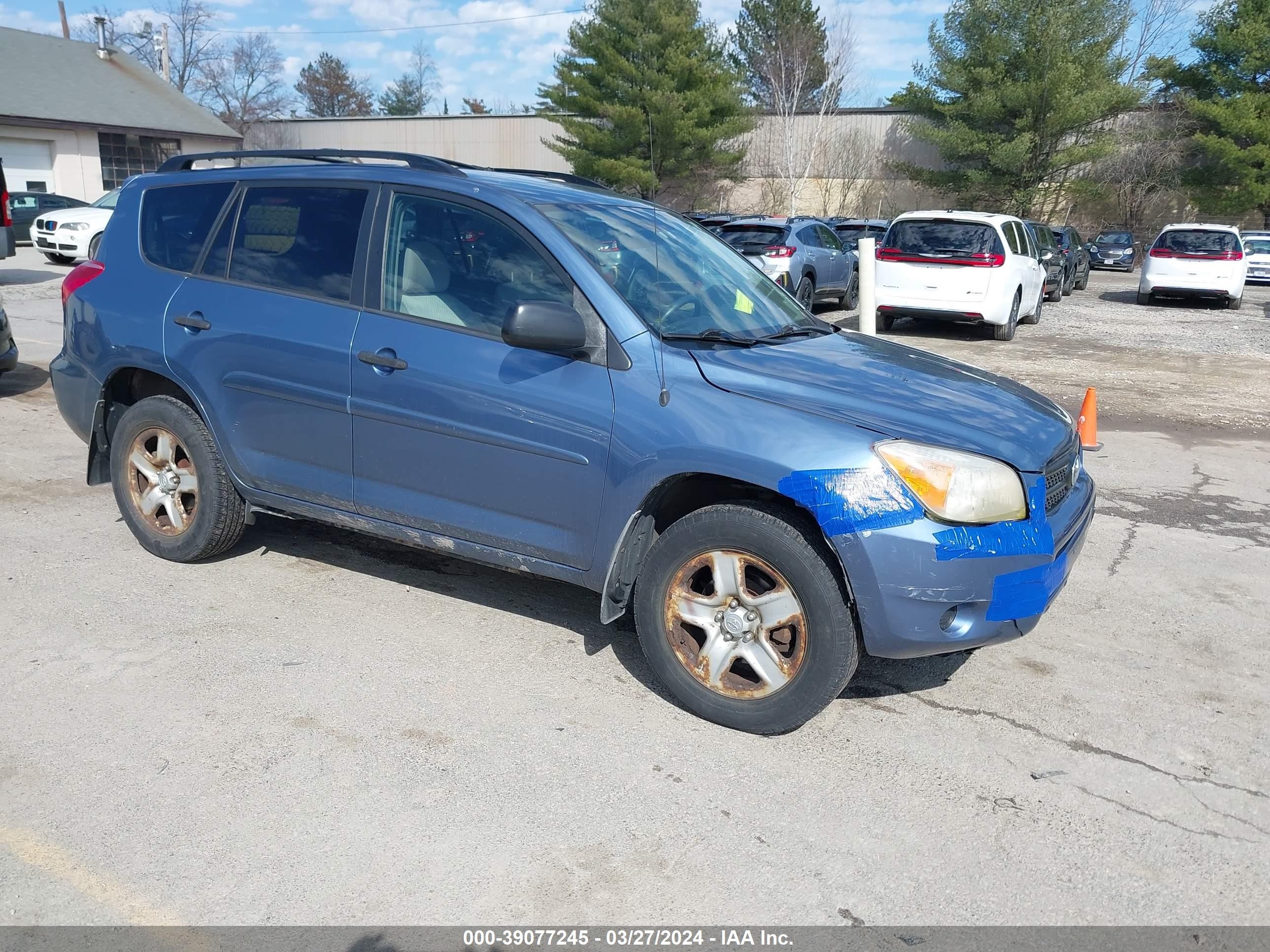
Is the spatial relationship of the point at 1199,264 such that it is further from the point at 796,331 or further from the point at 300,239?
the point at 300,239

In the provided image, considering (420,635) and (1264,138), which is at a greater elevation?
(1264,138)

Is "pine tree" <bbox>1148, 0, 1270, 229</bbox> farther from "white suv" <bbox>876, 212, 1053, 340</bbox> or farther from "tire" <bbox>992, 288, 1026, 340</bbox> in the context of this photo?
"white suv" <bbox>876, 212, 1053, 340</bbox>

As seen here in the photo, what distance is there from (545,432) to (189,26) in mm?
76774

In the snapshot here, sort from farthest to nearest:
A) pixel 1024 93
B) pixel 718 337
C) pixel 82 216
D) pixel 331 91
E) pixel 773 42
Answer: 1. pixel 331 91
2. pixel 773 42
3. pixel 1024 93
4. pixel 82 216
5. pixel 718 337

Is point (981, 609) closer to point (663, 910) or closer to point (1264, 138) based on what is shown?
point (663, 910)

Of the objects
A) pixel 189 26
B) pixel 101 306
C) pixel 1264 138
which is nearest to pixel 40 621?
pixel 101 306

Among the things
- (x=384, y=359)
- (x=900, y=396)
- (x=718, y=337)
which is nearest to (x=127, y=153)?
(x=384, y=359)

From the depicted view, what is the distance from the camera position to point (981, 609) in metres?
3.57

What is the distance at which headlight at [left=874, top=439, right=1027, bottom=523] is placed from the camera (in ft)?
11.5

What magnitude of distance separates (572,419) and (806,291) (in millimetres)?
13805

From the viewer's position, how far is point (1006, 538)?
3553 mm

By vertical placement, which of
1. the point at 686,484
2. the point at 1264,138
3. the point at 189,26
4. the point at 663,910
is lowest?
the point at 663,910

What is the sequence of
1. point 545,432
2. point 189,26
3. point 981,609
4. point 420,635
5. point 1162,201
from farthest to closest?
point 189,26 → point 1162,201 → point 420,635 → point 545,432 → point 981,609

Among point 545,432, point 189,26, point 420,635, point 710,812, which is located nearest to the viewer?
point 710,812
